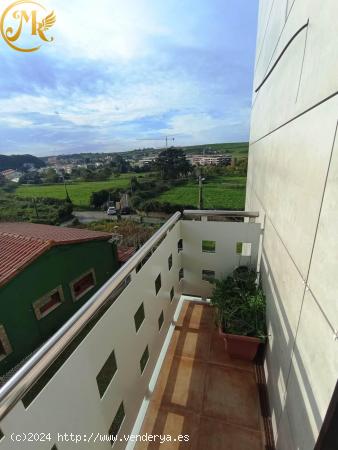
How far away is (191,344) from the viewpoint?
2059 mm

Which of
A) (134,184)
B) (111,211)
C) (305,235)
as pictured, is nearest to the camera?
(305,235)

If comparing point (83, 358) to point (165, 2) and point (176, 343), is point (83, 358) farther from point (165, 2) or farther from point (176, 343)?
point (165, 2)

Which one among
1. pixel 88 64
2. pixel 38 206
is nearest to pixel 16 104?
pixel 88 64

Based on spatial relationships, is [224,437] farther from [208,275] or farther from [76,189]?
[76,189]

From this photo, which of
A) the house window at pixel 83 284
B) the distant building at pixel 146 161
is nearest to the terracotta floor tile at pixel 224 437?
the house window at pixel 83 284

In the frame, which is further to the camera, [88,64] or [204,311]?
[88,64]

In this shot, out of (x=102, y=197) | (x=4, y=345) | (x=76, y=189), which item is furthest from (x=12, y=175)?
(x=4, y=345)

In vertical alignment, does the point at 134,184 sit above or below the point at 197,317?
below

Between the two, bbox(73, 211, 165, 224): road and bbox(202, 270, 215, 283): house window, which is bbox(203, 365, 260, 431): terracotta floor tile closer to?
bbox(202, 270, 215, 283): house window

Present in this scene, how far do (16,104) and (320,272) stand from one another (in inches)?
637

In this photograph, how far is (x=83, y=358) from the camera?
2.45ft

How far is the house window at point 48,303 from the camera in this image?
158 inches

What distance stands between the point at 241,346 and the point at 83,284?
14.7ft

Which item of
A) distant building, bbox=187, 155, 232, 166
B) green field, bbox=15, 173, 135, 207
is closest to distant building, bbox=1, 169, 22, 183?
green field, bbox=15, 173, 135, 207
